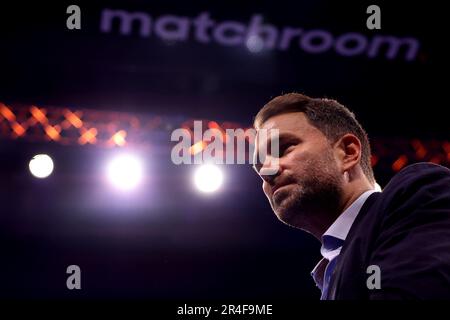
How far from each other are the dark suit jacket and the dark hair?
548 mm

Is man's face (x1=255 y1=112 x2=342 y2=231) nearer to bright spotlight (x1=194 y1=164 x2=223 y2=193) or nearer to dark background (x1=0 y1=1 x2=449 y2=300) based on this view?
dark background (x1=0 y1=1 x2=449 y2=300)

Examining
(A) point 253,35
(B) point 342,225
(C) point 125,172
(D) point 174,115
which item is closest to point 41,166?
(C) point 125,172

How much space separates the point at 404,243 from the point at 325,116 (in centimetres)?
80

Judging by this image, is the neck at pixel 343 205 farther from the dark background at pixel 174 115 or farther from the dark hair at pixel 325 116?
the dark background at pixel 174 115

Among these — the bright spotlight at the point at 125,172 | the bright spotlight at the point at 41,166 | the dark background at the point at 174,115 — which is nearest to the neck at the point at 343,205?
the dark background at the point at 174,115

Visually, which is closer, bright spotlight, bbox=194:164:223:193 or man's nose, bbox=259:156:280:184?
man's nose, bbox=259:156:280:184

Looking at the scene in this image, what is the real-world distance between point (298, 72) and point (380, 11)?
0.80m

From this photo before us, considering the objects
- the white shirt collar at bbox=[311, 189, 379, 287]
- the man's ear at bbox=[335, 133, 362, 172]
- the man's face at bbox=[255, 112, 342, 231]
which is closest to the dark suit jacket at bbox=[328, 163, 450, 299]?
the white shirt collar at bbox=[311, 189, 379, 287]

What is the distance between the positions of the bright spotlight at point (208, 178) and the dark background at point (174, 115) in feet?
0.42

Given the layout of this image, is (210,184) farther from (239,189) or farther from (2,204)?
(2,204)

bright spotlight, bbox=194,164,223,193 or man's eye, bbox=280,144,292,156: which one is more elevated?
bright spotlight, bbox=194,164,223,193

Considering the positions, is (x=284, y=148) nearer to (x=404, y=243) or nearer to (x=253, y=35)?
(x=404, y=243)

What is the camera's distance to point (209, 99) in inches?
176

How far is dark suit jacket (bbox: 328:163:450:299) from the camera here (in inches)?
39.3
